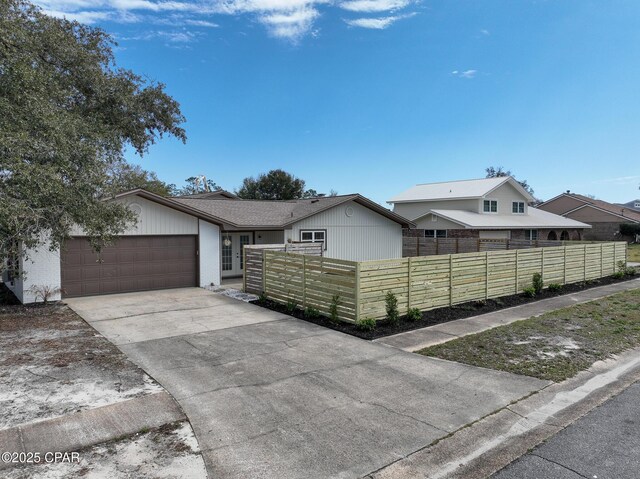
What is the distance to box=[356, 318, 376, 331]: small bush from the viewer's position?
363 inches

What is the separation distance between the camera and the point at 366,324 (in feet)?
30.3

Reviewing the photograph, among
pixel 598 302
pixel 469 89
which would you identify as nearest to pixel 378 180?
pixel 469 89

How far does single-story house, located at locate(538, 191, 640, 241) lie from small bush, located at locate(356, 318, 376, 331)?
4428 cm

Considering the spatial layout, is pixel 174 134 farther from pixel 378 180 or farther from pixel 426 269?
pixel 378 180

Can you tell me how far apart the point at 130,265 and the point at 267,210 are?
7337mm

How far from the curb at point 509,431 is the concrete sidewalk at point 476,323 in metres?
2.70

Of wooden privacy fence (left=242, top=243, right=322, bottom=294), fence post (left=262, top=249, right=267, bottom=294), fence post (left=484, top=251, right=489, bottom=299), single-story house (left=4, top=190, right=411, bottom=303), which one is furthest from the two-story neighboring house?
fence post (left=262, top=249, right=267, bottom=294)

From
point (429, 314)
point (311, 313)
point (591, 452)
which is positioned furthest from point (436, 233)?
point (591, 452)

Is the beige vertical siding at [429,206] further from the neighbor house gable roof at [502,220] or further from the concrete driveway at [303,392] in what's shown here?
the concrete driveway at [303,392]

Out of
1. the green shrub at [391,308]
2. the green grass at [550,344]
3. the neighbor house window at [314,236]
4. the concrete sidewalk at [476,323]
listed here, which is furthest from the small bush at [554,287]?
the neighbor house window at [314,236]

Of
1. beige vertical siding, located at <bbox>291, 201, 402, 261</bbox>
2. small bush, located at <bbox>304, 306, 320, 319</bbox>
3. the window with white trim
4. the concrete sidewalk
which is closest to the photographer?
the concrete sidewalk

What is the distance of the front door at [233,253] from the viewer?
18.5 m

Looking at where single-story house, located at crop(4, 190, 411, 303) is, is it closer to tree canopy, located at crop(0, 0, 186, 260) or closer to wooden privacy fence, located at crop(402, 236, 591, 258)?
tree canopy, located at crop(0, 0, 186, 260)

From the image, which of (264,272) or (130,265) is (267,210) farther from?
(264,272)
